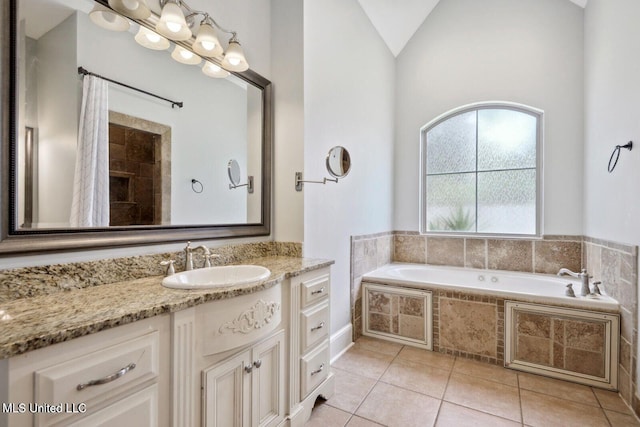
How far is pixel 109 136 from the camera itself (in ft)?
4.25

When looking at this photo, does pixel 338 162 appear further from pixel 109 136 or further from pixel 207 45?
pixel 109 136

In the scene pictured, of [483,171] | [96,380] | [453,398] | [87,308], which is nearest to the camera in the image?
[96,380]

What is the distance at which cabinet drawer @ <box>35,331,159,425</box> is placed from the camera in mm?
713

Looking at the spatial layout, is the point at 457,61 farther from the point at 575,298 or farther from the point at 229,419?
the point at 229,419

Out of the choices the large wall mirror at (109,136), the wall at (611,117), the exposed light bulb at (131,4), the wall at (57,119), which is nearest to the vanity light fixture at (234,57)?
the large wall mirror at (109,136)

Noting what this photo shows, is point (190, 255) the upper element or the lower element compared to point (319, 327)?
upper

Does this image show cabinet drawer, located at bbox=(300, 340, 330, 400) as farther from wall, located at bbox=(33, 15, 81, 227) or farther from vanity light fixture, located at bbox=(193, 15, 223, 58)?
vanity light fixture, located at bbox=(193, 15, 223, 58)

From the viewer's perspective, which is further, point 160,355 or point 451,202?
point 451,202

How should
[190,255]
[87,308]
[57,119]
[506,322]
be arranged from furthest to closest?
[506,322] < [190,255] < [57,119] < [87,308]

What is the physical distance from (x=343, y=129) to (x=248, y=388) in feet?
6.65

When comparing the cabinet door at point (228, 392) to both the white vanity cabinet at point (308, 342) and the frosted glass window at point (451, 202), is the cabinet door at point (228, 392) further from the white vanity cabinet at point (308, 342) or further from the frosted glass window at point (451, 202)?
the frosted glass window at point (451, 202)

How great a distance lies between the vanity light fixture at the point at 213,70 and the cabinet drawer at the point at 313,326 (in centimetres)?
149

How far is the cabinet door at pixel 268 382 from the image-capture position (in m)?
1.32

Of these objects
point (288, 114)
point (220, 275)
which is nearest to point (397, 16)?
point (288, 114)
